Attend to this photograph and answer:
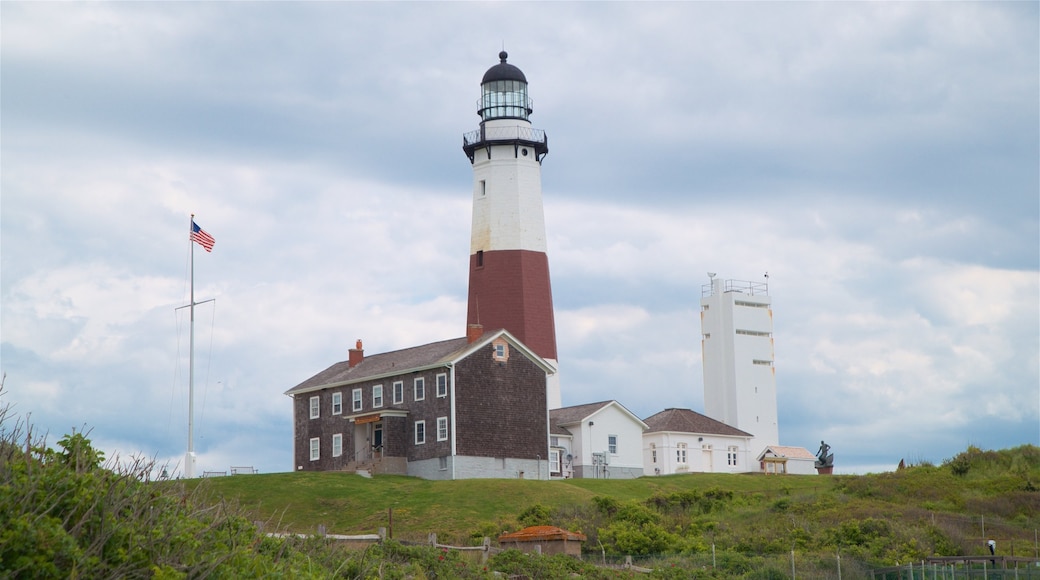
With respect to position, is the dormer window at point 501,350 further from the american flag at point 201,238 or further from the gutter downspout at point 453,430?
the american flag at point 201,238

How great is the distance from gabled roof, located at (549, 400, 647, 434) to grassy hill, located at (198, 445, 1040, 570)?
5146mm

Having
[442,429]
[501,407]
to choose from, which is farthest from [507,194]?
[442,429]

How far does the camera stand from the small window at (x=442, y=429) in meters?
51.5

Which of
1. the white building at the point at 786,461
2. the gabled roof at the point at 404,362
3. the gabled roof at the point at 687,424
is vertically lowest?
the white building at the point at 786,461

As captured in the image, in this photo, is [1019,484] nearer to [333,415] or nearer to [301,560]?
[333,415]

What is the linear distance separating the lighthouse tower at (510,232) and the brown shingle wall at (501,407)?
124 inches

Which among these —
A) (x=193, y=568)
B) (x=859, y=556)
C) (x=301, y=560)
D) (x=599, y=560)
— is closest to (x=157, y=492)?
(x=193, y=568)

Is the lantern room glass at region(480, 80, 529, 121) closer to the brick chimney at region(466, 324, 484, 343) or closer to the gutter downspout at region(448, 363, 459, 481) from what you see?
the brick chimney at region(466, 324, 484, 343)

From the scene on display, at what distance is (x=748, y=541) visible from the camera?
33.8 m

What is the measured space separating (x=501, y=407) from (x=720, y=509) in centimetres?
1356

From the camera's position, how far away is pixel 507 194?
5894 cm

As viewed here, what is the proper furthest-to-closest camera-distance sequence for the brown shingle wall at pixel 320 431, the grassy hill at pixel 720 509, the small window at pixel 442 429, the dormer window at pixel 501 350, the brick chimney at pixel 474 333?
the brown shingle wall at pixel 320 431 → the brick chimney at pixel 474 333 → the dormer window at pixel 501 350 → the small window at pixel 442 429 → the grassy hill at pixel 720 509

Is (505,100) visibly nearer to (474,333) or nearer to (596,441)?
(474,333)

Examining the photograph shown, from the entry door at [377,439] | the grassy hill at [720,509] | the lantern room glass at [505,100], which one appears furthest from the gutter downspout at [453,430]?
the lantern room glass at [505,100]
